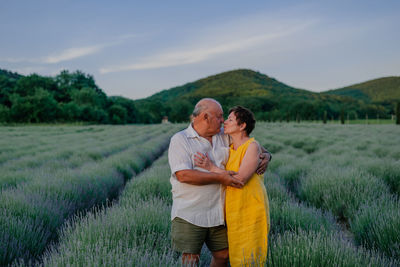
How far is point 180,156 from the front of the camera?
1.99 metres

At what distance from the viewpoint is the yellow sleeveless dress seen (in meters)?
1.92

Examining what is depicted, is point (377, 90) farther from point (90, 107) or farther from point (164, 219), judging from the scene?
point (164, 219)

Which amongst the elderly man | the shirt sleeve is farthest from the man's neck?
the shirt sleeve

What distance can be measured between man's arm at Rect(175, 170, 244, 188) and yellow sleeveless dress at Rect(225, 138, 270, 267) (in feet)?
0.39

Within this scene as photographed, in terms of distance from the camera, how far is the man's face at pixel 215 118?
2.09 meters

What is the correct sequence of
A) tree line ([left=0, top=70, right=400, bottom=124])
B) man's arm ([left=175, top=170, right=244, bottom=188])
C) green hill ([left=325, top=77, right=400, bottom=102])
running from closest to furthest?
man's arm ([left=175, top=170, right=244, bottom=188]), tree line ([left=0, top=70, right=400, bottom=124]), green hill ([left=325, top=77, right=400, bottom=102])

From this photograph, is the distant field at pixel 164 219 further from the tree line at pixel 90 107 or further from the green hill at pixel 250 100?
the tree line at pixel 90 107

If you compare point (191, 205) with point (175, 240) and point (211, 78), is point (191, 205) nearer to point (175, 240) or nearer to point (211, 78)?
point (175, 240)

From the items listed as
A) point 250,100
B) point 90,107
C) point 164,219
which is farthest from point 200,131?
point 250,100

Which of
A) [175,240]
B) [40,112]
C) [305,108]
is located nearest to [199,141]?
[175,240]

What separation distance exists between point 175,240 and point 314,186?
10.6 ft

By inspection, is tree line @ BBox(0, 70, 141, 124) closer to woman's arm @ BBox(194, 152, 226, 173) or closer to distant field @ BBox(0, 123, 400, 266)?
distant field @ BBox(0, 123, 400, 266)

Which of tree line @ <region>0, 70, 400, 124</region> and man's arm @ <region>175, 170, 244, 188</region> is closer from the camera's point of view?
man's arm @ <region>175, 170, 244, 188</region>

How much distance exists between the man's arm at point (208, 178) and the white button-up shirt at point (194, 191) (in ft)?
0.18
